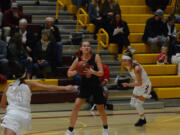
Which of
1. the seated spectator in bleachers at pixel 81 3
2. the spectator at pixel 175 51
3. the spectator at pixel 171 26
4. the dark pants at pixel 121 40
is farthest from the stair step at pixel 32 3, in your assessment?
the spectator at pixel 175 51

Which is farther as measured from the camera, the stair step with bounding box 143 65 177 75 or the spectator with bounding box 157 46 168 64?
the spectator with bounding box 157 46 168 64

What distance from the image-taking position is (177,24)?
16.6m

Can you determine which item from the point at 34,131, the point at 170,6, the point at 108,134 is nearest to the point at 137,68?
the point at 108,134

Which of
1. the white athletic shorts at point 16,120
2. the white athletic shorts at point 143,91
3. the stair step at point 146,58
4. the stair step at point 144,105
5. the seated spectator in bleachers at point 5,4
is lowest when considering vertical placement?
the stair step at point 144,105

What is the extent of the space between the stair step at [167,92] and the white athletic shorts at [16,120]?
290 inches

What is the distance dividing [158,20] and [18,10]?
14.3ft

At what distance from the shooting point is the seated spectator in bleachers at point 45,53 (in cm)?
1305

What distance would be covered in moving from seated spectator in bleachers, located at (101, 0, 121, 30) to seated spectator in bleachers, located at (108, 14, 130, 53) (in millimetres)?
197

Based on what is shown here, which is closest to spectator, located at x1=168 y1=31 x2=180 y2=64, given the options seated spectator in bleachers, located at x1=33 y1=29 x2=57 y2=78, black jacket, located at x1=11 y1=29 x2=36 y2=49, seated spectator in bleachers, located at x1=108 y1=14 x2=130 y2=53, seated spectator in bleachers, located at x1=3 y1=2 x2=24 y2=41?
seated spectator in bleachers, located at x1=108 y1=14 x2=130 y2=53

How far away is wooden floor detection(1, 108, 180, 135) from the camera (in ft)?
33.0

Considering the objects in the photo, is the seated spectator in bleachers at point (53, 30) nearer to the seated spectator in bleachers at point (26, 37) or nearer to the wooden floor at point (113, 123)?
the seated spectator in bleachers at point (26, 37)

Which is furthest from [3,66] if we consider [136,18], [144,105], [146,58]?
[136,18]

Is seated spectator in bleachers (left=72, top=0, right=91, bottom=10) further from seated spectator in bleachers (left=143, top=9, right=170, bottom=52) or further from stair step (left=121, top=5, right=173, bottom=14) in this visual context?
seated spectator in bleachers (left=143, top=9, right=170, bottom=52)

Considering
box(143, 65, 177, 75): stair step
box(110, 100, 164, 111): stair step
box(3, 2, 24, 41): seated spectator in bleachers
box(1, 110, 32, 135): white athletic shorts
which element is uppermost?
box(3, 2, 24, 41): seated spectator in bleachers
